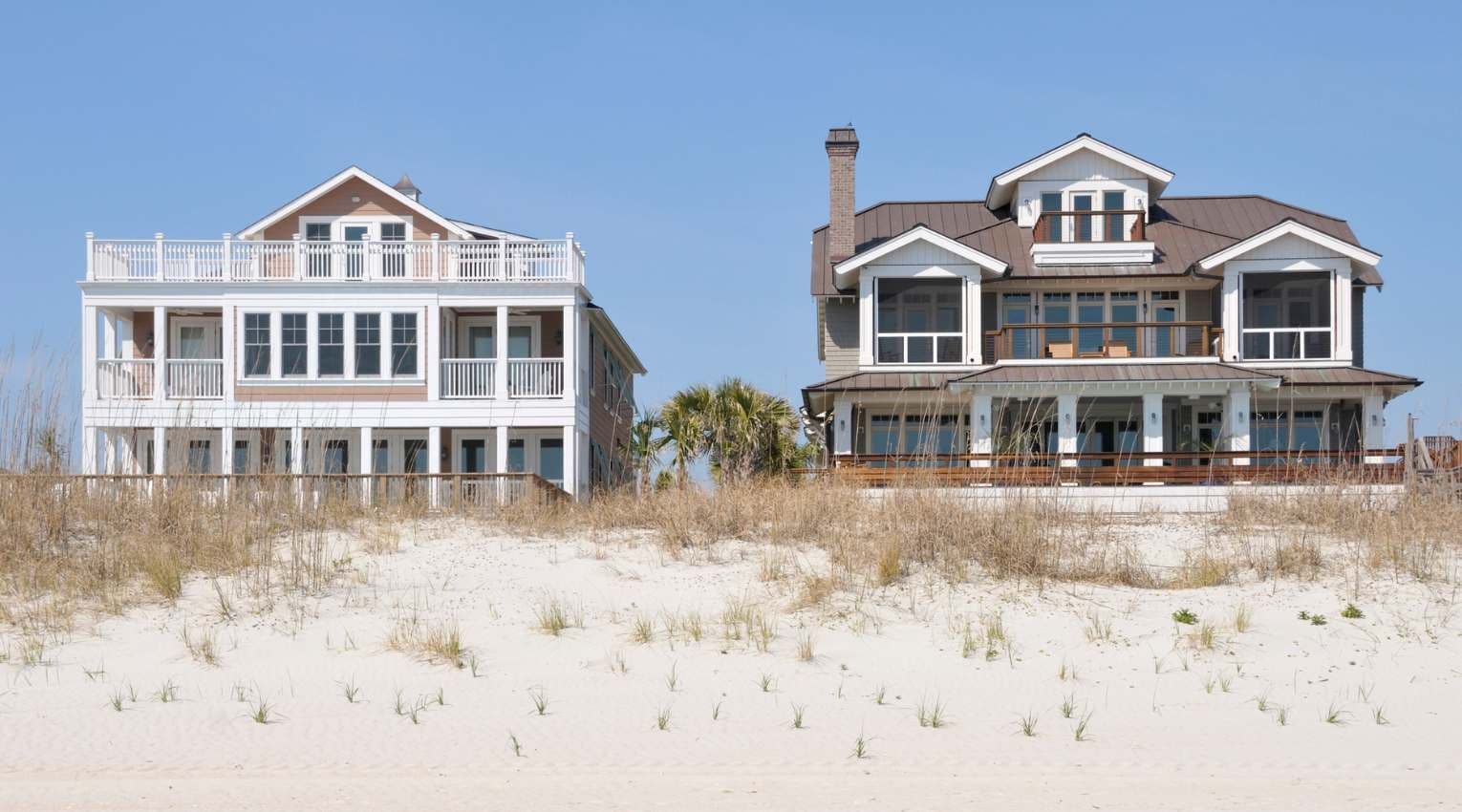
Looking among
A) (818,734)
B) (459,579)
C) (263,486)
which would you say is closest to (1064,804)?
(818,734)

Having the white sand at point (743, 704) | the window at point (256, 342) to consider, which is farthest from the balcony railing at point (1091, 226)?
the white sand at point (743, 704)

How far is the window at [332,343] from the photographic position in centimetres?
3447

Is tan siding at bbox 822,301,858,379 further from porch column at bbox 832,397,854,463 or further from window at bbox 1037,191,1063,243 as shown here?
window at bbox 1037,191,1063,243

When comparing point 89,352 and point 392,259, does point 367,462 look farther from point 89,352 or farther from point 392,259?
point 89,352

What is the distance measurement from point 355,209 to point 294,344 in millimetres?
3926

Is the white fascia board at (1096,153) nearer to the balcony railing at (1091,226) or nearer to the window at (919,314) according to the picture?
the balcony railing at (1091,226)

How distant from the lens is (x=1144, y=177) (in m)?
35.6

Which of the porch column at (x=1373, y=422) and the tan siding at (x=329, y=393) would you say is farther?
the tan siding at (x=329, y=393)

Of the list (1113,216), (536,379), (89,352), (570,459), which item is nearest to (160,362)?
(89,352)

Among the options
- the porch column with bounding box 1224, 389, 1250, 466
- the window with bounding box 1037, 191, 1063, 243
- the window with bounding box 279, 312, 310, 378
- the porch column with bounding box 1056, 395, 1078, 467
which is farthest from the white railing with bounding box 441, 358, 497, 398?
the porch column with bounding box 1224, 389, 1250, 466

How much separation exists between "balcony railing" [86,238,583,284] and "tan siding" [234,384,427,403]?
8.02ft

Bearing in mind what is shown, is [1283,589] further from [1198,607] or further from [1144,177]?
[1144,177]

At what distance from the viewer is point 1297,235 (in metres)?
33.4

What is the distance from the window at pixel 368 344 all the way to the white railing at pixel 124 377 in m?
4.56
